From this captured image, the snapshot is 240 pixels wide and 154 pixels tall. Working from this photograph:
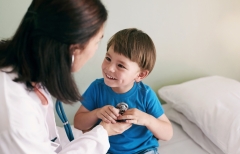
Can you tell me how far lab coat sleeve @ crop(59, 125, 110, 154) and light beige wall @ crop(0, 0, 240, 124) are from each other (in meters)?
0.67

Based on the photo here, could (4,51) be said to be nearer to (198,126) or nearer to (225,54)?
(198,126)

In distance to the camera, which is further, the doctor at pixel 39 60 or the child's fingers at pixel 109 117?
the child's fingers at pixel 109 117

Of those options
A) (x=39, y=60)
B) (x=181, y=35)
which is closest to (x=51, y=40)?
(x=39, y=60)

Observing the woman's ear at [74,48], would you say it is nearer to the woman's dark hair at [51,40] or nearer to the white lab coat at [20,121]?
the woman's dark hair at [51,40]

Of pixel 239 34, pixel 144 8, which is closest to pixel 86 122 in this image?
pixel 144 8

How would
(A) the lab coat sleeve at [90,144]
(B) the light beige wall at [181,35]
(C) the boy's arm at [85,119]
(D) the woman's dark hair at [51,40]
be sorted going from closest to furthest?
(D) the woman's dark hair at [51,40]
(A) the lab coat sleeve at [90,144]
(C) the boy's arm at [85,119]
(B) the light beige wall at [181,35]

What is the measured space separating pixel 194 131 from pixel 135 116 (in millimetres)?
582

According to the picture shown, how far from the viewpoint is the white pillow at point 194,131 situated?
1391 millimetres

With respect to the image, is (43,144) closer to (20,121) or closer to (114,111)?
(20,121)

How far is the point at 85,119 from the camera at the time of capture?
3.79 ft

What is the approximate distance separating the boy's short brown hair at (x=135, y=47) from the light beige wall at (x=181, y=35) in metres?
0.45

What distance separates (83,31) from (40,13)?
0.11 metres

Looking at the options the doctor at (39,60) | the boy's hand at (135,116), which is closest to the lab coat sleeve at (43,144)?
the doctor at (39,60)

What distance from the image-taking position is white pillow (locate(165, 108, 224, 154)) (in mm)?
1391
